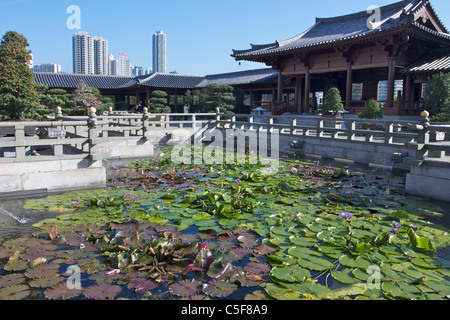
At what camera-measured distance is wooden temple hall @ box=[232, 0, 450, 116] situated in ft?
51.6

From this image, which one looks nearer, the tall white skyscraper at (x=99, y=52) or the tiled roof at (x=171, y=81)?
the tiled roof at (x=171, y=81)

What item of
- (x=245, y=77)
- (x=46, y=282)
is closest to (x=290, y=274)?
(x=46, y=282)

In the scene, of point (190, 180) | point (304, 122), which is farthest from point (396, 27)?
point (190, 180)

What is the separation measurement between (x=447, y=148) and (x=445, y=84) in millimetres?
9235

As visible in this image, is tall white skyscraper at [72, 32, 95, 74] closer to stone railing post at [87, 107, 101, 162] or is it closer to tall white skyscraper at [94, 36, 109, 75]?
tall white skyscraper at [94, 36, 109, 75]

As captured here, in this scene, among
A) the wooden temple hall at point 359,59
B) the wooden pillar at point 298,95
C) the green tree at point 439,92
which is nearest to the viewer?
the green tree at point 439,92

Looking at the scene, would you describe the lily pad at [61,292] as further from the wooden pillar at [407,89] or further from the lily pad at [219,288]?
the wooden pillar at [407,89]

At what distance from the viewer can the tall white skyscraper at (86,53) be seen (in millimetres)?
66750

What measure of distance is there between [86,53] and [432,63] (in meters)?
67.6

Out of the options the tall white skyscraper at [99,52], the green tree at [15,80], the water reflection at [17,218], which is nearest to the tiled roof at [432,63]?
the water reflection at [17,218]

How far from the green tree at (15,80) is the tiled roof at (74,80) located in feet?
47.1

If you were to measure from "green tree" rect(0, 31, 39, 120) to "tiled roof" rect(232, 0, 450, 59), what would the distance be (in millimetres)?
12656
